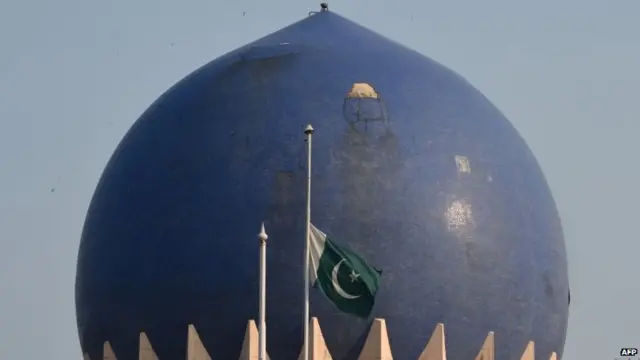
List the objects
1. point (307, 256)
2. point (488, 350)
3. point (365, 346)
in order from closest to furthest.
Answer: point (307, 256) → point (365, 346) → point (488, 350)

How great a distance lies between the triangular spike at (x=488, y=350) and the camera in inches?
1603

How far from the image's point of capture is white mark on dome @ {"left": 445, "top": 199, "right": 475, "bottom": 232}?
4066 centimetres

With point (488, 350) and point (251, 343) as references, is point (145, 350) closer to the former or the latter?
point (251, 343)

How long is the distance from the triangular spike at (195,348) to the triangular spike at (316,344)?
2.23 meters

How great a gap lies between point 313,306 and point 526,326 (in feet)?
17.9

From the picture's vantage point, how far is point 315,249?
37781 mm

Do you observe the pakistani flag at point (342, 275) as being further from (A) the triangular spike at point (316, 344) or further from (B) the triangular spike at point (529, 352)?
(B) the triangular spike at point (529, 352)

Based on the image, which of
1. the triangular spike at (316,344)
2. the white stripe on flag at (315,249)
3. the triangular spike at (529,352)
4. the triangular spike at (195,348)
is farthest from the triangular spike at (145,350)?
the triangular spike at (529,352)

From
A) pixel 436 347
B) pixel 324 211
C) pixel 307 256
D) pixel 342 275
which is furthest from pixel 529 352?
pixel 307 256

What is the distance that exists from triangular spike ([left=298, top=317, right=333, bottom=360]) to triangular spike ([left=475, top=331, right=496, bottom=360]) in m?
3.58

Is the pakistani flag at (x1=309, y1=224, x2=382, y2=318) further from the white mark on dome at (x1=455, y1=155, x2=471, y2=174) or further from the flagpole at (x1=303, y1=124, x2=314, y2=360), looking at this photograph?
the white mark on dome at (x1=455, y1=155, x2=471, y2=174)

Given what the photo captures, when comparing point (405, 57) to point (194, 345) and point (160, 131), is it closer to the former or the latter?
point (160, 131)

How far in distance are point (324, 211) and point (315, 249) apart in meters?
2.26

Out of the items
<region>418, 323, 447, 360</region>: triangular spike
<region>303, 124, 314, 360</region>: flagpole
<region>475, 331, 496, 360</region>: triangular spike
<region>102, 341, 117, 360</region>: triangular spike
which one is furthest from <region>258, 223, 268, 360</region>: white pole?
<region>102, 341, 117, 360</region>: triangular spike
